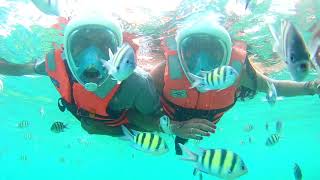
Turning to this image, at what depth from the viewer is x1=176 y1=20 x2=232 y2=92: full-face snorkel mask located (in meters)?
6.81

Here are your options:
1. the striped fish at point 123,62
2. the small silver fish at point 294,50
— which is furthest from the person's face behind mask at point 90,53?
the small silver fish at point 294,50

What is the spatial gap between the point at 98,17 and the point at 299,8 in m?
8.49

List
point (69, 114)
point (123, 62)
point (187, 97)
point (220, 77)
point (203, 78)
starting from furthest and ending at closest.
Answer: point (69, 114), point (187, 97), point (203, 78), point (220, 77), point (123, 62)

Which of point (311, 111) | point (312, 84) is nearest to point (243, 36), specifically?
point (312, 84)

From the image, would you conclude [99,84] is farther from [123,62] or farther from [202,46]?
[202,46]

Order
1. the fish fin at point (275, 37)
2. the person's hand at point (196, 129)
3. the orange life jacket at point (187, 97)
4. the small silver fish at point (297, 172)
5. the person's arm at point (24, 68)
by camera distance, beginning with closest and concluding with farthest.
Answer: the fish fin at point (275, 37)
the person's hand at point (196, 129)
the small silver fish at point (297, 172)
the orange life jacket at point (187, 97)
the person's arm at point (24, 68)

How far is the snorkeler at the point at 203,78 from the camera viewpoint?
263 inches

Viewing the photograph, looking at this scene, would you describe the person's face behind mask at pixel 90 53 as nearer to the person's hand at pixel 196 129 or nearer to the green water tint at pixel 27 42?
the person's hand at pixel 196 129

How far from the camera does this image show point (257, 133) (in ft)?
161

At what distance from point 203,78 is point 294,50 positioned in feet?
8.13

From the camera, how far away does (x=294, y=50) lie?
3.08 m

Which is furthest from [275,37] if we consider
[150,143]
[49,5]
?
[49,5]

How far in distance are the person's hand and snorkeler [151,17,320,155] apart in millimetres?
72

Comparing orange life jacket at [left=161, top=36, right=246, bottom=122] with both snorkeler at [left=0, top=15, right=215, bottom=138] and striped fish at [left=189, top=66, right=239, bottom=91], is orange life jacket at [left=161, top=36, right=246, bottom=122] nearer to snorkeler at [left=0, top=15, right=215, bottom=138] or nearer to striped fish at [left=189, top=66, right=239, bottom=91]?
snorkeler at [left=0, top=15, right=215, bottom=138]
